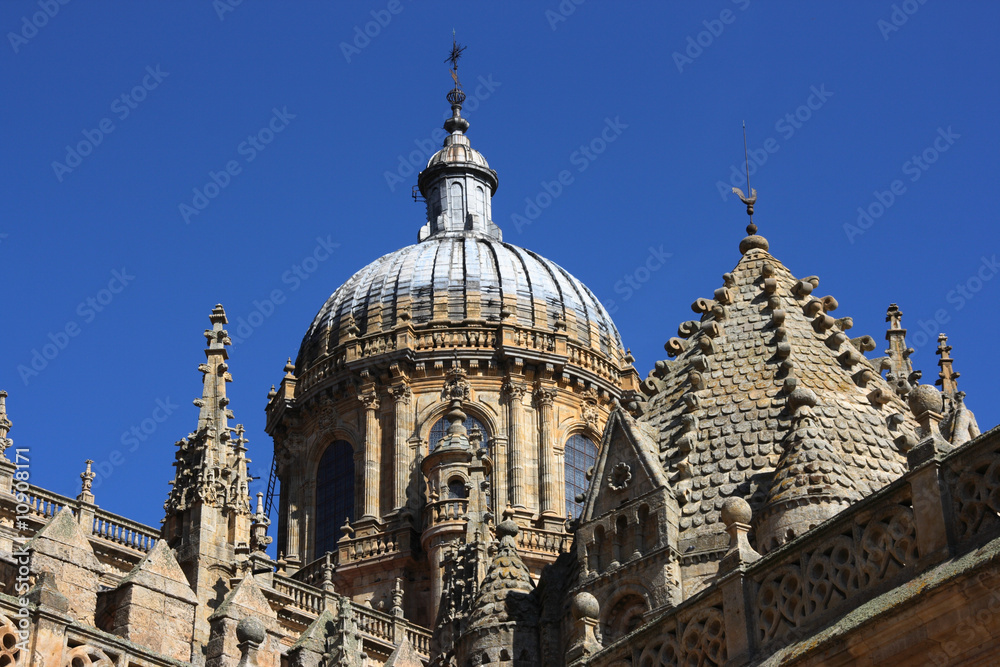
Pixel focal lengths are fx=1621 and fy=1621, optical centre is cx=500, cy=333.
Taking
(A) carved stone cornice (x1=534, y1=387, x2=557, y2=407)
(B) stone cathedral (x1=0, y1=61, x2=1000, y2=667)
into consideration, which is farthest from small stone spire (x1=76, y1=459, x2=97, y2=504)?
(A) carved stone cornice (x1=534, y1=387, x2=557, y2=407)

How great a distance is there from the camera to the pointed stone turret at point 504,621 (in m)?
23.0

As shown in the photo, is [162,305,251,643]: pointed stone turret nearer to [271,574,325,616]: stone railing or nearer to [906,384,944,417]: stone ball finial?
[271,574,325,616]: stone railing

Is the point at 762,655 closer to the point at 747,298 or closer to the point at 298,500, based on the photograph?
the point at 747,298

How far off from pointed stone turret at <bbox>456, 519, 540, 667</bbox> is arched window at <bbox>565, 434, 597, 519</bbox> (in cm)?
2507

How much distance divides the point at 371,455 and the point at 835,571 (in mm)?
39278

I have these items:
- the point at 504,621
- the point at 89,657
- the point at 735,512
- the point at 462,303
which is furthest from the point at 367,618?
the point at 735,512

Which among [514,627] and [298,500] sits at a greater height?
[298,500]

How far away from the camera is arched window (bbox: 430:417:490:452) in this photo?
50.3 m

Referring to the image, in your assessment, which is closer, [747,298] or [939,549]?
[939,549]

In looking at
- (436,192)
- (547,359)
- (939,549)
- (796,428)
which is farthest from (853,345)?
(436,192)

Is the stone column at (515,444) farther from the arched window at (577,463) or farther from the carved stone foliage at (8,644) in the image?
the carved stone foliage at (8,644)

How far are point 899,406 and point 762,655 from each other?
15.3 m

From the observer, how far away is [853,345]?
27828 mm

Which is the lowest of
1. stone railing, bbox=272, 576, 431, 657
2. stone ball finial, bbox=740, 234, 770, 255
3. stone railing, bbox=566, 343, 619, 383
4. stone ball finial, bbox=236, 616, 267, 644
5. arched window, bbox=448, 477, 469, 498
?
stone ball finial, bbox=236, 616, 267, 644
